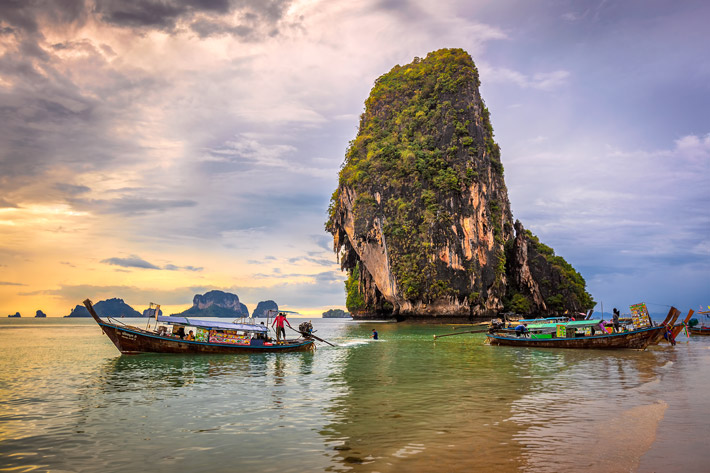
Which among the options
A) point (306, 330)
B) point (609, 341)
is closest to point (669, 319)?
point (609, 341)

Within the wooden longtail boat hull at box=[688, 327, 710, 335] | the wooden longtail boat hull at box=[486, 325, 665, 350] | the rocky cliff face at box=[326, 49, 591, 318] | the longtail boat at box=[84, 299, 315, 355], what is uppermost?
the rocky cliff face at box=[326, 49, 591, 318]

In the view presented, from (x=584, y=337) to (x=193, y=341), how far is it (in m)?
22.3

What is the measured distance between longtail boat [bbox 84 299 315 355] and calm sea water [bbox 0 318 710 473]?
436 centimetres

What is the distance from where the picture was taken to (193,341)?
79.0 ft

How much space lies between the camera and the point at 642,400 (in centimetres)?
1210

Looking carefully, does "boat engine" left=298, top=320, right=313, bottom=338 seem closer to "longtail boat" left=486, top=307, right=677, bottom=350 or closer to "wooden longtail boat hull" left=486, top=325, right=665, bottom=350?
"longtail boat" left=486, top=307, right=677, bottom=350

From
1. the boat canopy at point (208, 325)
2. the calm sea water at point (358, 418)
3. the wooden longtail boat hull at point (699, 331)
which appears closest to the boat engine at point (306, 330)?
the boat canopy at point (208, 325)

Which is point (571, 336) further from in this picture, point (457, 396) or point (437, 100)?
point (437, 100)

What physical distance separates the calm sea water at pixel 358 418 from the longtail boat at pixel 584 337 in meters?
6.99

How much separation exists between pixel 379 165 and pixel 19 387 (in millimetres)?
57432

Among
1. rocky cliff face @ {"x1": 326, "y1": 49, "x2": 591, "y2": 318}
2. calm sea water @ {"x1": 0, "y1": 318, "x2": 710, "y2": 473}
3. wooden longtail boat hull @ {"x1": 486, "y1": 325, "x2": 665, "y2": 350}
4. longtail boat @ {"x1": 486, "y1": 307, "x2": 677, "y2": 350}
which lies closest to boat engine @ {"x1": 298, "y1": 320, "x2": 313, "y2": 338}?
calm sea water @ {"x1": 0, "y1": 318, "x2": 710, "y2": 473}

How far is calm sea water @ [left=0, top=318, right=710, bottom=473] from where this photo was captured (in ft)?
24.5

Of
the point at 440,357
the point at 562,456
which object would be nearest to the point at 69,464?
the point at 562,456

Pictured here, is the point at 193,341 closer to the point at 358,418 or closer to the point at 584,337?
the point at 358,418
